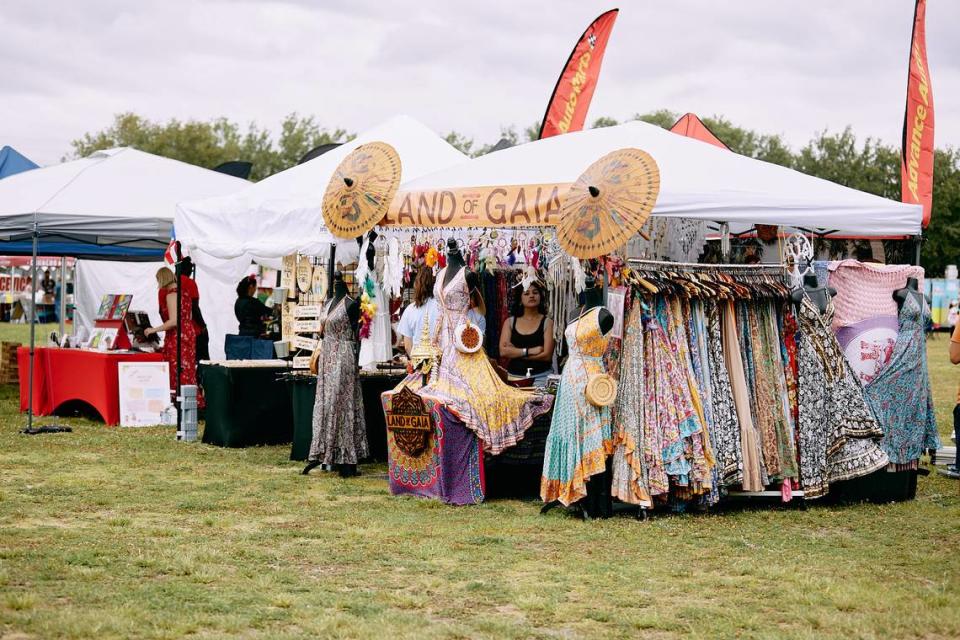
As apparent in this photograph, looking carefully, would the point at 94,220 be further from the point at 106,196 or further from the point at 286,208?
the point at 286,208

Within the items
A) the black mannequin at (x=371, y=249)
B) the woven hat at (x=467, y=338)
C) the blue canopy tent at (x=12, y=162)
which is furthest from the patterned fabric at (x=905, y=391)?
the blue canopy tent at (x=12, y=162)

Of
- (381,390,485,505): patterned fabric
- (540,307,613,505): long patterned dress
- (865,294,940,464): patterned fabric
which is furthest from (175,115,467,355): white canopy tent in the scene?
(865,294,940,464): patterned fabric

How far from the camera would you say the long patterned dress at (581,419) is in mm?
7477

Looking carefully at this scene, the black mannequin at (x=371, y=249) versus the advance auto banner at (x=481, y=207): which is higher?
the advance auto banner at (x=481, y=207)

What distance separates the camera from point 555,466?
768cm

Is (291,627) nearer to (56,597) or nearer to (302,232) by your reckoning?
(56,597)

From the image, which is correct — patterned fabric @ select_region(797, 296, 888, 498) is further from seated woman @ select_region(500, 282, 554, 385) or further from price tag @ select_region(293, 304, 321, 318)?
price tag @ select_region(293, 304, 321, 318)

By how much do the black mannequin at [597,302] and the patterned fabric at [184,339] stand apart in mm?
5843

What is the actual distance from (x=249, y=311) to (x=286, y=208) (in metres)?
1.86

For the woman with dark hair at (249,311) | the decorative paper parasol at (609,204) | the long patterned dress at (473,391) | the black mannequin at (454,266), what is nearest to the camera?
the decorative paper parasol at (609,204)

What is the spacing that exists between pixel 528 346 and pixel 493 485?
1.05 meters

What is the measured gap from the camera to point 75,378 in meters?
13.4

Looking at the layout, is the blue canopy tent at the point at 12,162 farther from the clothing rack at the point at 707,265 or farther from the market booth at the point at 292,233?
the clothing rack at the point at 707,265

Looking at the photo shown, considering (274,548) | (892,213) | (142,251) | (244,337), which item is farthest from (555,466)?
(142,251)
